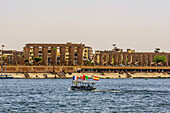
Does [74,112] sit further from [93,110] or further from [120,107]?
[120,107]

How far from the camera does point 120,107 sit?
3442 inches

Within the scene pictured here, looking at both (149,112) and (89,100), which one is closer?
(149,112)

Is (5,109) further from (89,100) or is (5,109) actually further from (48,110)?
(89,100)

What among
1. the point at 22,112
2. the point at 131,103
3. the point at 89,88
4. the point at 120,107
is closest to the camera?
the point at 22,112

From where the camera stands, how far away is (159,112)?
8025cm

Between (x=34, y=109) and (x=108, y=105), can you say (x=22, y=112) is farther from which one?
(x=108, y=105)

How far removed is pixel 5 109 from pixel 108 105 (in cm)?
1974

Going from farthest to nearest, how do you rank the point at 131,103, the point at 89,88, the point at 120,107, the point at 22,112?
1. the point at 89,88
2. the point at 131,103
3. the point at 120,107
4. the point at 22,112

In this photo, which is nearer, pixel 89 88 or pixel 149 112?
pixel 149 112

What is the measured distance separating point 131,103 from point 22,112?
2504 centimetres

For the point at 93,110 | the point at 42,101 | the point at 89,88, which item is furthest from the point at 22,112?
the point at 89,88

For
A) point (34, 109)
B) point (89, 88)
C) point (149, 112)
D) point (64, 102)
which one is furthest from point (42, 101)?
point (89, 88)

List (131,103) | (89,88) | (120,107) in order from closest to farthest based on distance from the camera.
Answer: (120,107) < (131,103) < (89,88)

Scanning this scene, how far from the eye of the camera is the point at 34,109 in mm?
82875
